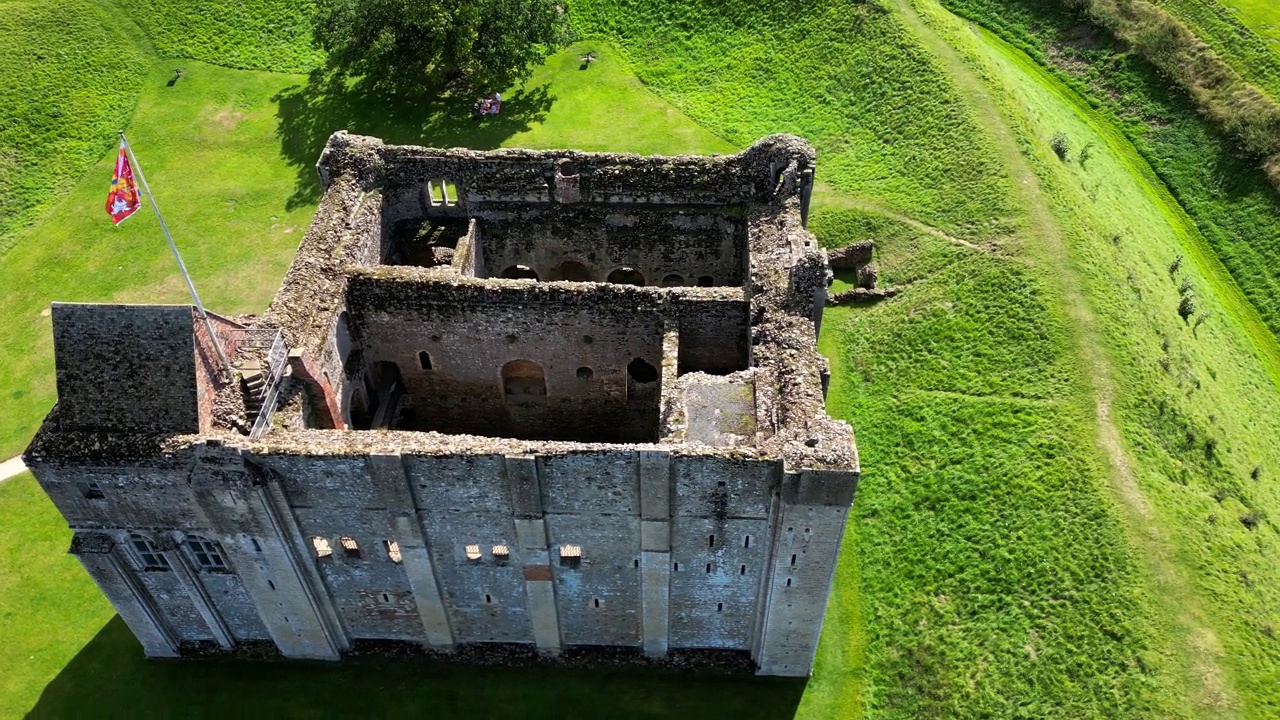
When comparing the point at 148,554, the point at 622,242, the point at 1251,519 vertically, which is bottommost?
the point at 1251,519

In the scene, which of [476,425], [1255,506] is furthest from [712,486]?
[1255,506]

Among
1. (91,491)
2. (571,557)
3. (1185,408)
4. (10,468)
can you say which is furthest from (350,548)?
(1185,408)

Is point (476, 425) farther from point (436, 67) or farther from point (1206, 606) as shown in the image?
point (436, 67)

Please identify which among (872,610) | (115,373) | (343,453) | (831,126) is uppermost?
(115,373)

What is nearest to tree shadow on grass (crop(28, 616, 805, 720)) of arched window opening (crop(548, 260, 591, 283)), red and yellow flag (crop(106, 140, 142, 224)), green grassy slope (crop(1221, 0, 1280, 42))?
arched window opening (crop(548, 260, 591, 283))

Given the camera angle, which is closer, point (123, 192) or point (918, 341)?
point (123, 192)

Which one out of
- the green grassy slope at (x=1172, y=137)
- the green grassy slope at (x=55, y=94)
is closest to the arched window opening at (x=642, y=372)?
the green grassy slope at (x=1172, y=137)

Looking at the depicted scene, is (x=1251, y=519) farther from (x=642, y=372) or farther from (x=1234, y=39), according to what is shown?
(x=1234, y=39)
